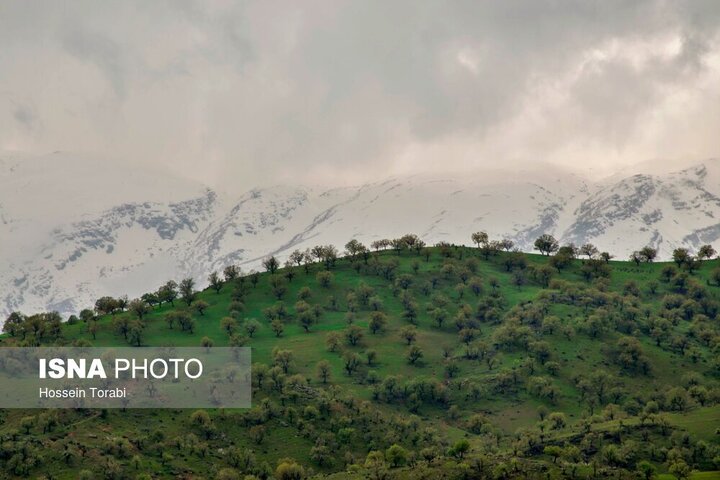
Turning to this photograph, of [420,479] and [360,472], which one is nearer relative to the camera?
[420,479]

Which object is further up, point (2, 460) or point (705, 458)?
point (2, 460)

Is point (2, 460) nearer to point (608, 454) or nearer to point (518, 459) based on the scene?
point (518, 459)

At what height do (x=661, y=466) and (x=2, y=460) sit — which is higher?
(x=2, y=460)

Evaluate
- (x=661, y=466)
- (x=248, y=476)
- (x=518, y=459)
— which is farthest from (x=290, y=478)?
(x=661, y=466)

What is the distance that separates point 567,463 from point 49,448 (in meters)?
122

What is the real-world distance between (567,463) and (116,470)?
342 ft

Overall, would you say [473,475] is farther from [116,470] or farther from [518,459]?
[116,470]

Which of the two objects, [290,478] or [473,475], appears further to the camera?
[290,478]

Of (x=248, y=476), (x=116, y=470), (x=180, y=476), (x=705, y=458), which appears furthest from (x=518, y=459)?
(x=116, y=470)

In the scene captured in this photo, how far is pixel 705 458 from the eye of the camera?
7835 inches

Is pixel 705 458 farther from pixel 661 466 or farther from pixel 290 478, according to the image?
pixel 290 478

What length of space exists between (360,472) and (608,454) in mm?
59124

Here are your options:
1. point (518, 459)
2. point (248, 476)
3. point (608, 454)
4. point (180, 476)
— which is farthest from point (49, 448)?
point (608, 454)

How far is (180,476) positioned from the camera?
198 m
